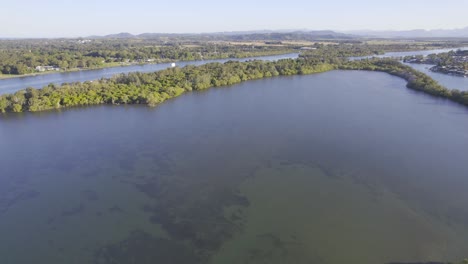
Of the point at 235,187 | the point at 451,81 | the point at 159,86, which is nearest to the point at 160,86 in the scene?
the point at 159,86

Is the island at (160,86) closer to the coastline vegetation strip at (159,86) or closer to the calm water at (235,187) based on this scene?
the coastline vegetation strip at (159,86)

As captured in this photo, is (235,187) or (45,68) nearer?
(235,187)

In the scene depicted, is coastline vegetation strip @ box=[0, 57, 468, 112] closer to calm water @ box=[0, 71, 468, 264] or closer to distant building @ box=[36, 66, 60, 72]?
calm water @ box=[0, 71, 468, 264]

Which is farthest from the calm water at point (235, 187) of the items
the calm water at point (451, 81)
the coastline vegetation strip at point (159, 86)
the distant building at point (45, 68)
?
the distant building at point (45, 68)

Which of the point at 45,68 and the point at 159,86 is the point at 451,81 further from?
the point at 45,68

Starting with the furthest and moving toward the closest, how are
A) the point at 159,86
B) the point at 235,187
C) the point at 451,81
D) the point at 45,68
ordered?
the point at 45,68 → the point at 451,81 → the point at 159,86 → the point at 235,187

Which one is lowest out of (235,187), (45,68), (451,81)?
(235,187)

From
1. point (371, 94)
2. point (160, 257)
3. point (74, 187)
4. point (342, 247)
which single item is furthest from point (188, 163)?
point (371, 94)
